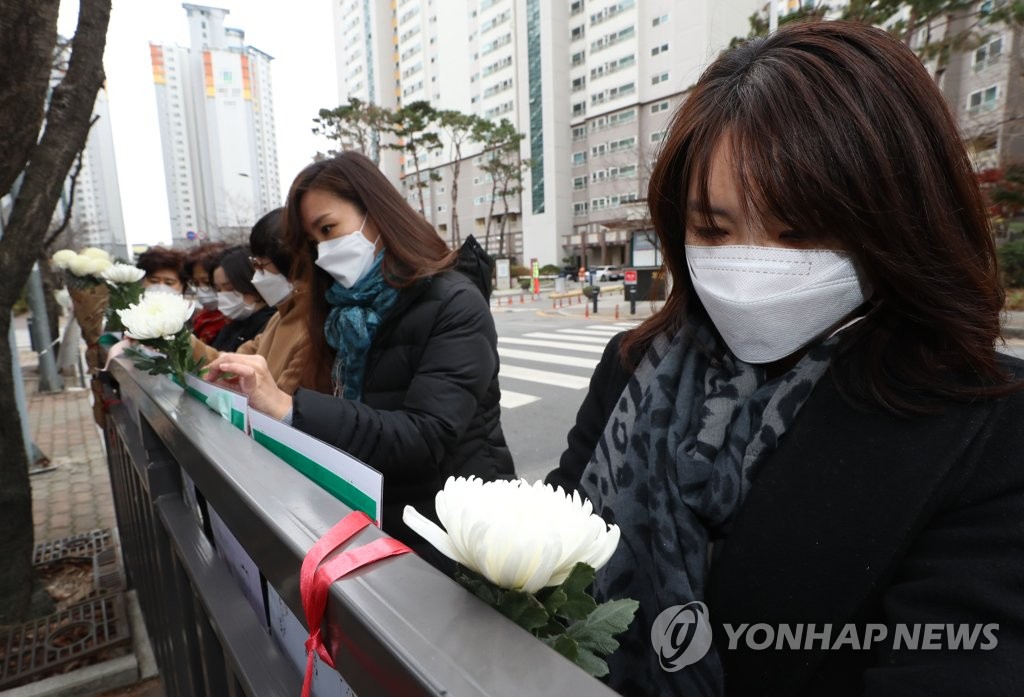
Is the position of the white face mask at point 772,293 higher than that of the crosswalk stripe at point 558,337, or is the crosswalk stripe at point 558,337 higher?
the white face mask at point 772,293

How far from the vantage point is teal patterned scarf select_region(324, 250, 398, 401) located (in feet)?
5.65

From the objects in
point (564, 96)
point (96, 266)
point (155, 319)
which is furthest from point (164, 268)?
point (564, 96)

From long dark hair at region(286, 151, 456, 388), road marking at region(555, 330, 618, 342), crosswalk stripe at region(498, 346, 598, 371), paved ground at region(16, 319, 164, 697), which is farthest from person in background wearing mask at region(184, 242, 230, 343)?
road marking at region(555, 330, 618, 342)

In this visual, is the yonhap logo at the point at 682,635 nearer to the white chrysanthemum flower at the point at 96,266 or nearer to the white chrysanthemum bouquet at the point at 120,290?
the white chrysanthemum bouquet at the point at 120,290

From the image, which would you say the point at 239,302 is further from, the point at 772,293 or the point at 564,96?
the point at 564,96

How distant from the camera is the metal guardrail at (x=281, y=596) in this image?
457 millimetres

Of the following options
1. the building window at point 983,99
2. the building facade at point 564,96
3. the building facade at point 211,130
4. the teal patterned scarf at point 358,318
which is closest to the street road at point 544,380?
the teal patterned scarf at point 358,318

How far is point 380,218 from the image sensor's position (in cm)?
183

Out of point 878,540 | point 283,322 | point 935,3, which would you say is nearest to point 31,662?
point 283,322

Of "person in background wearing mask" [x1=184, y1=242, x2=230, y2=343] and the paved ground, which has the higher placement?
"person in background wearing mask" [x1=184, y1=242, x2=230, y2=343]

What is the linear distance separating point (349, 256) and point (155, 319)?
24.3 inches

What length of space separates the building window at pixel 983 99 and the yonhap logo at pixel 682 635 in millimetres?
18149

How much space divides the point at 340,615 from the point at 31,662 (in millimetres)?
2573

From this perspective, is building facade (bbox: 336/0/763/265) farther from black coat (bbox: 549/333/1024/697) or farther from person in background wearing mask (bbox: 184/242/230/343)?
black coat (bbox: 549/333/1024/697)
